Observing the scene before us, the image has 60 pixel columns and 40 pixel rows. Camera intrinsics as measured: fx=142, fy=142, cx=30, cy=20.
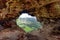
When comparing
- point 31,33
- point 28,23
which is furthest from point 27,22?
point 31,33

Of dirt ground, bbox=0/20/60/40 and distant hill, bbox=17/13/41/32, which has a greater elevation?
distant hill, bbox=17/13/41/32

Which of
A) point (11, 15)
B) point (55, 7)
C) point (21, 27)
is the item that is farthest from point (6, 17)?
point (55, 7)

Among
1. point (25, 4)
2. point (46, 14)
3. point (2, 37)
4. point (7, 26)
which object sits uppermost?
point (25, 4)

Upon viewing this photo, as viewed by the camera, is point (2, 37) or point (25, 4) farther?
point (25, 4)

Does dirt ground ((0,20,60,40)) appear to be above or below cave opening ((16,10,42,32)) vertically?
below

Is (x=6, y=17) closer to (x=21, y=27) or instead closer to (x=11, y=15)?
(x=11, y=15)

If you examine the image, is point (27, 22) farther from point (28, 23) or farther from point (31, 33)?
point (31, 33)

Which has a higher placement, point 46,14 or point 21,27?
point 46,14

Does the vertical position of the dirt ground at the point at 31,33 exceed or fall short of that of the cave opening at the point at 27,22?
it falls short

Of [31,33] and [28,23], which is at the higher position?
[28,23]
